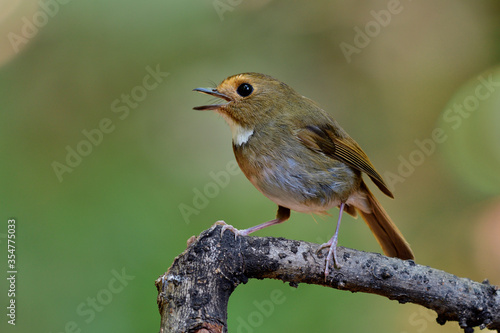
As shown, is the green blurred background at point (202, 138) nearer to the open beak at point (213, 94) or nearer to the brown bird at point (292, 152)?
the brown bird at point (292, 152)

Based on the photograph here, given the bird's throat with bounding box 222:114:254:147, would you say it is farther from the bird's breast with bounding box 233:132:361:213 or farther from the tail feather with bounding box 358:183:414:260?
the tail feather with bounding box 358:183:414:260

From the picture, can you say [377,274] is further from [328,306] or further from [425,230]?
[425,230]

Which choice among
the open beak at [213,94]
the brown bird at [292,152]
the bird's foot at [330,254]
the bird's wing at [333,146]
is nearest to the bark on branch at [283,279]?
the bird's foot at [330,254]

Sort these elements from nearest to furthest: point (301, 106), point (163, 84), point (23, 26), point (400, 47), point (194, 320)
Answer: point (194, 320), point (301, 106), point (23, 26), point (163, 84), point (400, 47)

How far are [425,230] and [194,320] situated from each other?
2490mm

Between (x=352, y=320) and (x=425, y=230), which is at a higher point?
(x=425, y=230)

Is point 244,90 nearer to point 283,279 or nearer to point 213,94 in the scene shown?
point 213,94

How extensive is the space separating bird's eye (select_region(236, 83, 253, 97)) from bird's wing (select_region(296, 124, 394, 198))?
1.14 feet

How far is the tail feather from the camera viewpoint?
3006 millimetres

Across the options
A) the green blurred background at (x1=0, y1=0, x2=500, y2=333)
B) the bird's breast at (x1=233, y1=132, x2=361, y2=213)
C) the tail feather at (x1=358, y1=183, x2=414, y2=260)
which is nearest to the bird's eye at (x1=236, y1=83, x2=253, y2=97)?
the bird's breast at (x1=233, y1=132, x2=361, y2=213)

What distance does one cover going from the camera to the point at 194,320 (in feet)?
6.56

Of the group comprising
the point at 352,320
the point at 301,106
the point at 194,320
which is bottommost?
the point at 352,320

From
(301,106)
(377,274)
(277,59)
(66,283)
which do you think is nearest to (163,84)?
(277,59)

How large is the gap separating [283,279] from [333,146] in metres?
0.84
